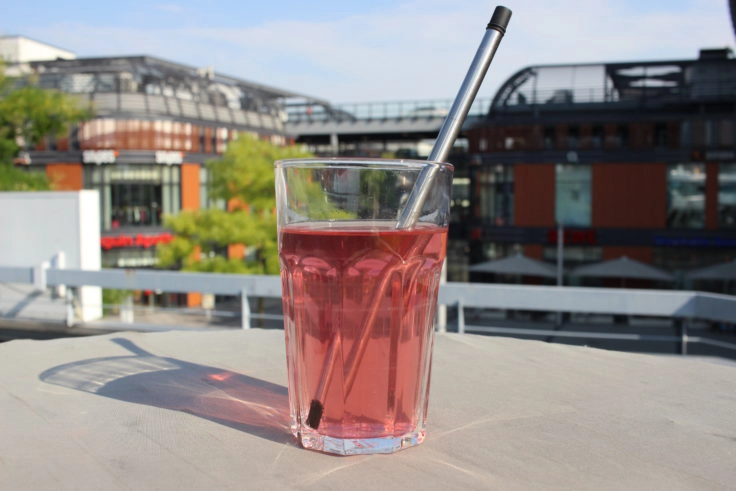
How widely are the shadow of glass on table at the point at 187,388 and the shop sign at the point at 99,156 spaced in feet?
141

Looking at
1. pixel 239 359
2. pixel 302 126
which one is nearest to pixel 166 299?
pixel 302 126

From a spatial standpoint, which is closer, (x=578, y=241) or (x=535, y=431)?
(x=535, y=431)

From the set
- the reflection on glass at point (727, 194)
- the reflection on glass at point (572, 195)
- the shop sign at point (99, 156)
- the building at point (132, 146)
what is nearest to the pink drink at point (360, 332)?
the reflection on glass at point (727, 194)

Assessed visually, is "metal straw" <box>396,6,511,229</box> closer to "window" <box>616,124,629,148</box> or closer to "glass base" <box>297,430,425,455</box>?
"glass base" <box>297,430,425,455</box>

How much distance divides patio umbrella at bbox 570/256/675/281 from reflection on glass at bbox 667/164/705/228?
11.7 feet

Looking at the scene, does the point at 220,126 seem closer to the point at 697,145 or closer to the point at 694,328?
the point at 697,145

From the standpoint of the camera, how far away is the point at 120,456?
4.99 feet

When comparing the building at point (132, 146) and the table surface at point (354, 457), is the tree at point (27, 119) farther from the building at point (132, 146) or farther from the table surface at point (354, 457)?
the table surface at point (354, 457)

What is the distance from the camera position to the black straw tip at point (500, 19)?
1.80 meters

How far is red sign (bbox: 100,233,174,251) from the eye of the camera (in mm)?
42344

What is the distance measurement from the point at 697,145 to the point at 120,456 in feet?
110

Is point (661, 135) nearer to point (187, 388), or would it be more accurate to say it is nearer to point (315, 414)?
point (187, 388)

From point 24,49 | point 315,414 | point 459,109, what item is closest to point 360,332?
point 315,414

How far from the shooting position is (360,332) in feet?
5.71
